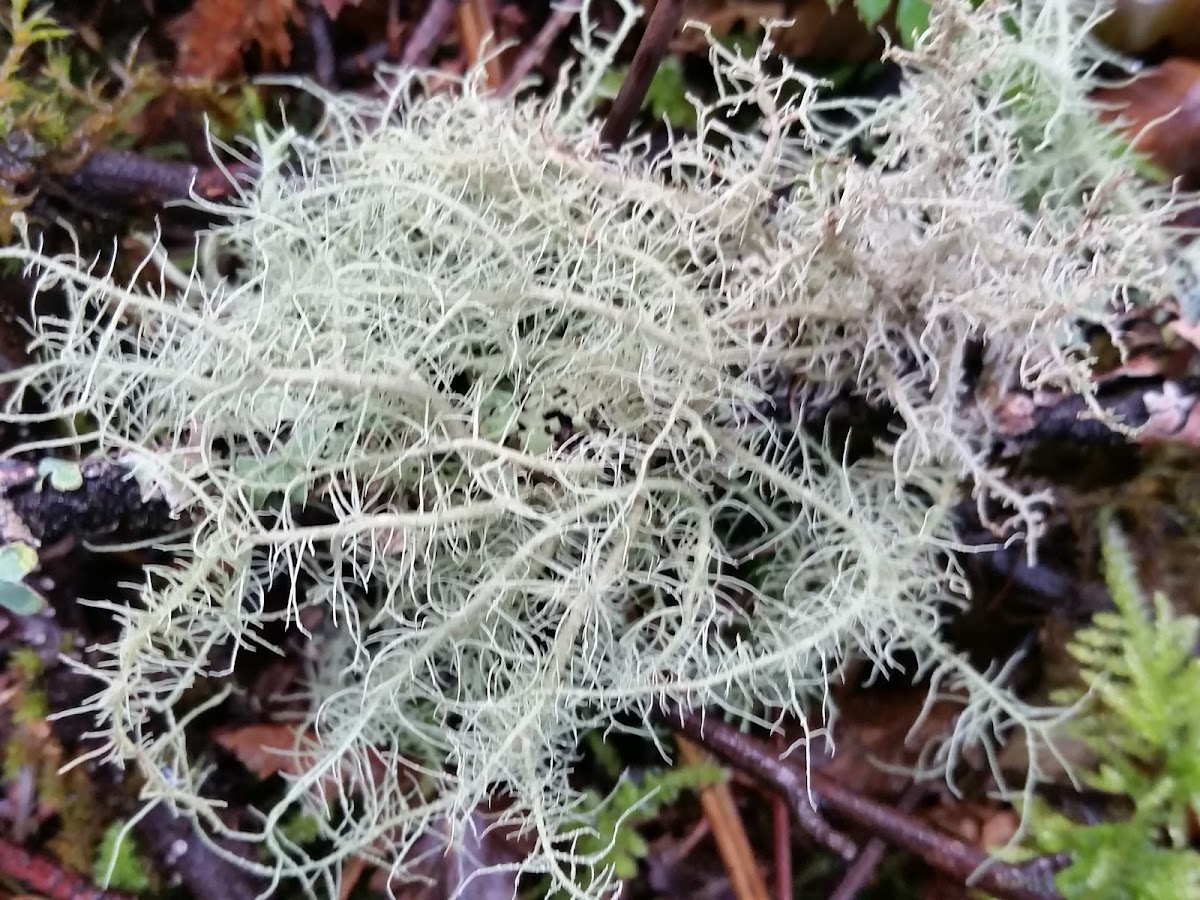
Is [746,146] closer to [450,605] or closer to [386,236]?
[386,236]

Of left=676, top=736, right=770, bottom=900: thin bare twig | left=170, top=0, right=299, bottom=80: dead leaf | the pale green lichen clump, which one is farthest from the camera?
left=170, top=0, right=299, bottom=80: dead leaf

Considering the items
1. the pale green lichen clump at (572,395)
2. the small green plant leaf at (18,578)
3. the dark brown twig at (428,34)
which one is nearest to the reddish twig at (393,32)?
the dark brown twig at (428,34)

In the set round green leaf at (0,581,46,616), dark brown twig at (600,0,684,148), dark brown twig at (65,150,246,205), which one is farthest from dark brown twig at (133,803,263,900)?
dark brown twig at (600,0,684,148)

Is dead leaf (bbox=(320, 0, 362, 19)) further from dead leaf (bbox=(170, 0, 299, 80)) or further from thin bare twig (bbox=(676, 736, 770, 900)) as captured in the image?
thin bare twig (bbox=(676, 736, 770, 900))

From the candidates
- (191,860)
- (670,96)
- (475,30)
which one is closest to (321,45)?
(475,30)

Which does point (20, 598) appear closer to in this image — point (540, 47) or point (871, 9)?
point (540, 47)

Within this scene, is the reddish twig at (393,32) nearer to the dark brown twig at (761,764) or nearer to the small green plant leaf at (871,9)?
the small green plant leaf at (871,9)
